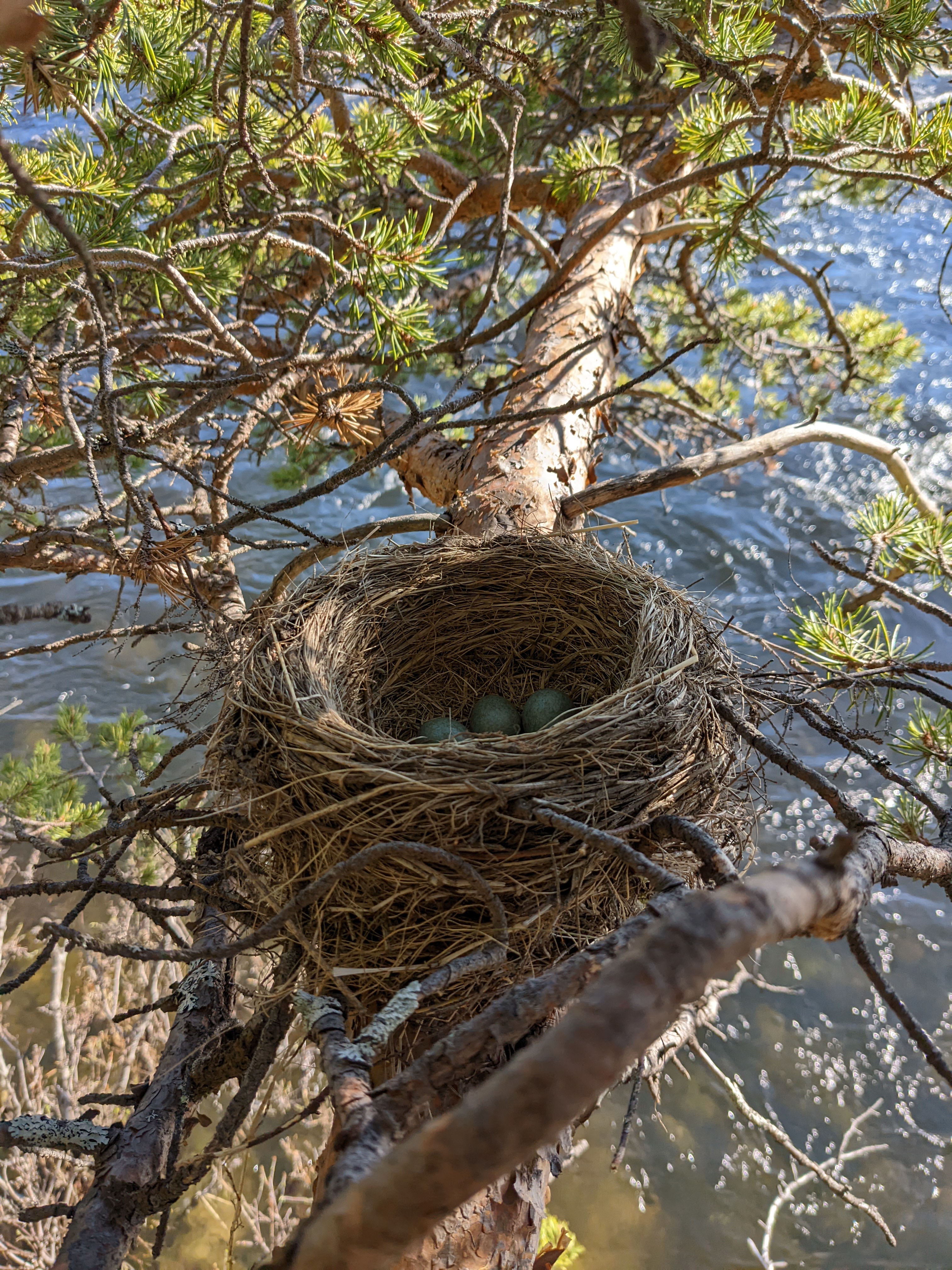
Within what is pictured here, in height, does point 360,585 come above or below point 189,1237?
above

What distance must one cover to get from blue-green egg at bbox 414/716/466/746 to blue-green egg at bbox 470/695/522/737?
4 cm

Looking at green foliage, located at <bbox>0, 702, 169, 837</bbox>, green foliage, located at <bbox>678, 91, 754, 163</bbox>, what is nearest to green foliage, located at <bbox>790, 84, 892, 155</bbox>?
green foliage, located at <bbox>678, 91, 754, 163</bbox>

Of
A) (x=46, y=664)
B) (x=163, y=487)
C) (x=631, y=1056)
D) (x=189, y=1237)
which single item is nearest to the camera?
(x=631, y=1056)

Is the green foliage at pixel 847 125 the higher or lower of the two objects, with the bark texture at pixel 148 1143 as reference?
higher

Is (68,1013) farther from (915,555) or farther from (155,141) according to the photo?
(915,555)

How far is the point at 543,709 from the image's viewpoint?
171 cm

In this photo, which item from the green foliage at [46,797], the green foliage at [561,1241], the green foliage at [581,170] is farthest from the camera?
the green foliage at [561,1241]

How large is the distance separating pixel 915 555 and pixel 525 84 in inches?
84.4

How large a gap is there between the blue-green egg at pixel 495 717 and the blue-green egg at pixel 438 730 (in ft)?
0.13

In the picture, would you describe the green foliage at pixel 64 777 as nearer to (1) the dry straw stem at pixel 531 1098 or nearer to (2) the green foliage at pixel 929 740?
(2) the green foliage at pixel 929 740

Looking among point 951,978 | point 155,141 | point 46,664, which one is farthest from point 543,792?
point 46,664

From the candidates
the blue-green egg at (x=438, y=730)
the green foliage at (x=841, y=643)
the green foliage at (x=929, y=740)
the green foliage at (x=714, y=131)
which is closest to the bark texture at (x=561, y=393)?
the green foliage at (x=714, y=131)

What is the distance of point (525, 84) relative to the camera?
2.78 metres

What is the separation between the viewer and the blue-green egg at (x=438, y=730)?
5.37 feet
